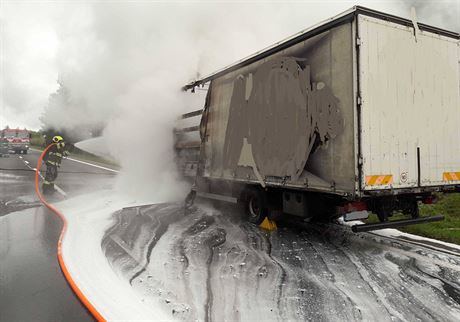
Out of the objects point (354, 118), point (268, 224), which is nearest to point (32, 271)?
point (268, 224)

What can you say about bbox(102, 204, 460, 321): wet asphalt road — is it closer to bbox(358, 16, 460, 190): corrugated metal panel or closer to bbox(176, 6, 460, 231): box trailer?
bbox(176, 6, 460, 231): box trailer

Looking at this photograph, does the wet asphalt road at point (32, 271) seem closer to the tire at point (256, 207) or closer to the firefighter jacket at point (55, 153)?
the firefighter jacket at point (55, 153)

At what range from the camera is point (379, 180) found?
169 inches

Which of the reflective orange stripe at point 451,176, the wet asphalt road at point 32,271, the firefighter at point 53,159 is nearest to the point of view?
the wet asphalt road at point 32,271

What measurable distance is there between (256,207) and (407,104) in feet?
10.1

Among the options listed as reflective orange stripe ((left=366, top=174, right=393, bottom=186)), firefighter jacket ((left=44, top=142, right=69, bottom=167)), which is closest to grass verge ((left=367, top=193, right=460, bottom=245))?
reflective orange stripe ((left=366, top=174, right=393, bottom=186))

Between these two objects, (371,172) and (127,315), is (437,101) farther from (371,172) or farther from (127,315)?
(127,315)

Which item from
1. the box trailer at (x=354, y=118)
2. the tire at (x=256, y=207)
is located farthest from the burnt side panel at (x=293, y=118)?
the tire at (x=256, y=207)

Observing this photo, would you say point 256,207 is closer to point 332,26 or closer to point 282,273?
point 282,273

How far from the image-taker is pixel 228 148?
21.7 ft

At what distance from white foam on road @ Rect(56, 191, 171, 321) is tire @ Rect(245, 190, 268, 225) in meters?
2.61

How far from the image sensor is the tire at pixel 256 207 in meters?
6.07

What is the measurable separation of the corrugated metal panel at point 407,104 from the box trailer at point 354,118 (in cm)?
1

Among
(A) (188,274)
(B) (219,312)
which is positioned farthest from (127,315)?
(A) (188,274)
